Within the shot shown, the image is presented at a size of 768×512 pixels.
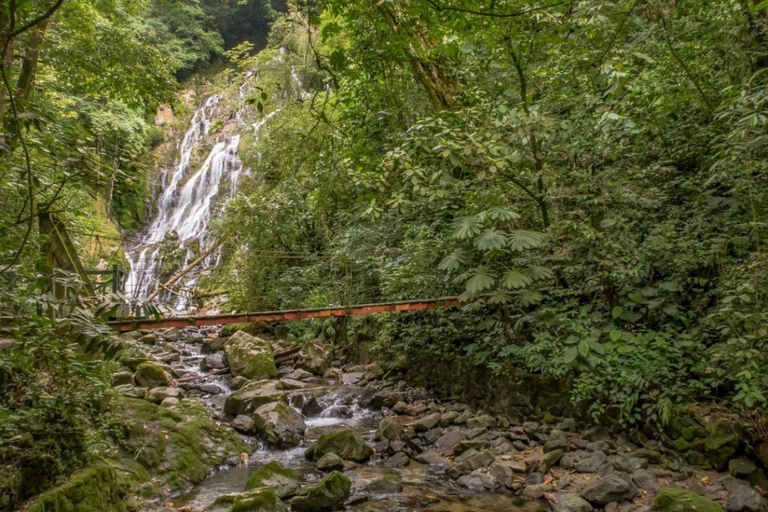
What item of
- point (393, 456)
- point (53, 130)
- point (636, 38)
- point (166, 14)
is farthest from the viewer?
point (166, 14)

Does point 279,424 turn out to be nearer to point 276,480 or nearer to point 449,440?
point 276,480

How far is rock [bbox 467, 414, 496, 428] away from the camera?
16.7ft

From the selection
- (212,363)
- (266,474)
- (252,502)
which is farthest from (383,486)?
(212,363)

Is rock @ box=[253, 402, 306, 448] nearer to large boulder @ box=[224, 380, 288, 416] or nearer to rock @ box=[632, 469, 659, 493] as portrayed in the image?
large boulder @ box=[224, 380, 288, 416]

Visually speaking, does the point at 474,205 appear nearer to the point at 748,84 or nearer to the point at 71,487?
the point at 748,84

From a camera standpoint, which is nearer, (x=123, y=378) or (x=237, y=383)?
(x=123, y=378)

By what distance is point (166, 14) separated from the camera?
18.8m

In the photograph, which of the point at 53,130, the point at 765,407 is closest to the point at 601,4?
the point at 765,407

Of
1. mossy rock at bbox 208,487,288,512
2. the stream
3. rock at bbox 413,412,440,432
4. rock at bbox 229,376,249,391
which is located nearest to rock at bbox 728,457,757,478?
the stream

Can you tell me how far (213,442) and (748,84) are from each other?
5.34 m

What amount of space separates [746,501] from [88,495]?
4.12 metres

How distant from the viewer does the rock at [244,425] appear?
539cm

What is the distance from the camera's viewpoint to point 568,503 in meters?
3.60

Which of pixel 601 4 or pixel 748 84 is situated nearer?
pixel 748 84
